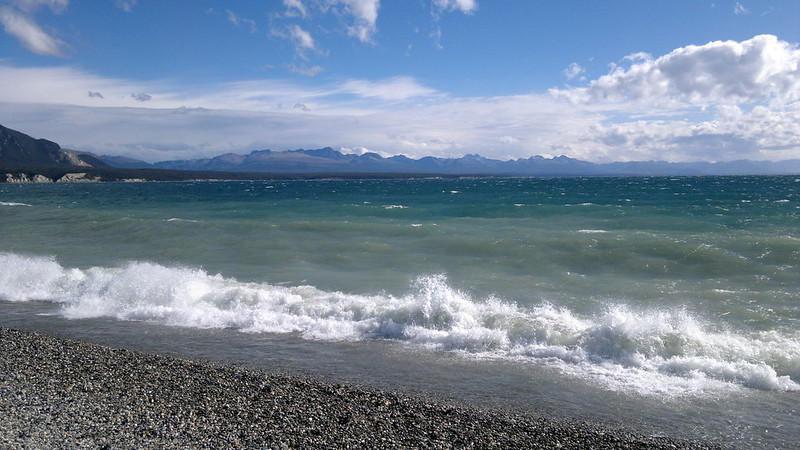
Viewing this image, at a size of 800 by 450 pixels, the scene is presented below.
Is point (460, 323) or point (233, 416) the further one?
point (460, 323)

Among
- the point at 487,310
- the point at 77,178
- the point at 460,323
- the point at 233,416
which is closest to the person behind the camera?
the point at 233,416

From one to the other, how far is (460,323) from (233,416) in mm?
6237

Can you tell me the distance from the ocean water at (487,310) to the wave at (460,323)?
0.05m

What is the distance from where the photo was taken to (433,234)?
26.5m

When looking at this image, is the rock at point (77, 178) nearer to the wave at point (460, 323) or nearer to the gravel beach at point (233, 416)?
the wave at point (460, 323)

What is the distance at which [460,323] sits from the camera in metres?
11.9

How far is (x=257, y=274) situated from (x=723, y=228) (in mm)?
24981

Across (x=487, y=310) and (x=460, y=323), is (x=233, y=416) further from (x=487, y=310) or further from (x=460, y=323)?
(x=487, y=310)

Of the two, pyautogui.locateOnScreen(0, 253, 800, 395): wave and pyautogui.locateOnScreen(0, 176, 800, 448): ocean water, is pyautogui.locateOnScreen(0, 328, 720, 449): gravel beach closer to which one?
pyautogui.locateOnScreen(0, 176, 800, 448): ocean water

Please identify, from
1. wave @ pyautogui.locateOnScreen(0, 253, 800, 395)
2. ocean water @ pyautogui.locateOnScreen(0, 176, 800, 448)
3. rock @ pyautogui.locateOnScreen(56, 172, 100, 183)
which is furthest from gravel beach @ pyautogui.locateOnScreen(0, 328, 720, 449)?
rock @ pyautogui.locateOnScreen(56, 172, 100, 183)

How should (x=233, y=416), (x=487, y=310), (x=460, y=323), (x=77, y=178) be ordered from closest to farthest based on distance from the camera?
1. (x=233, y=416)
2. (x=460, y=323)
3. (x=487, y=310)
4. (x=77, y=178)

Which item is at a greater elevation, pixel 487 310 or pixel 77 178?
pixel 77 178

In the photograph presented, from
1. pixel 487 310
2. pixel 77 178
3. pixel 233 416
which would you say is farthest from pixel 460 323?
pixel 77 178

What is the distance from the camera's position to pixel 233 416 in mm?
7113
